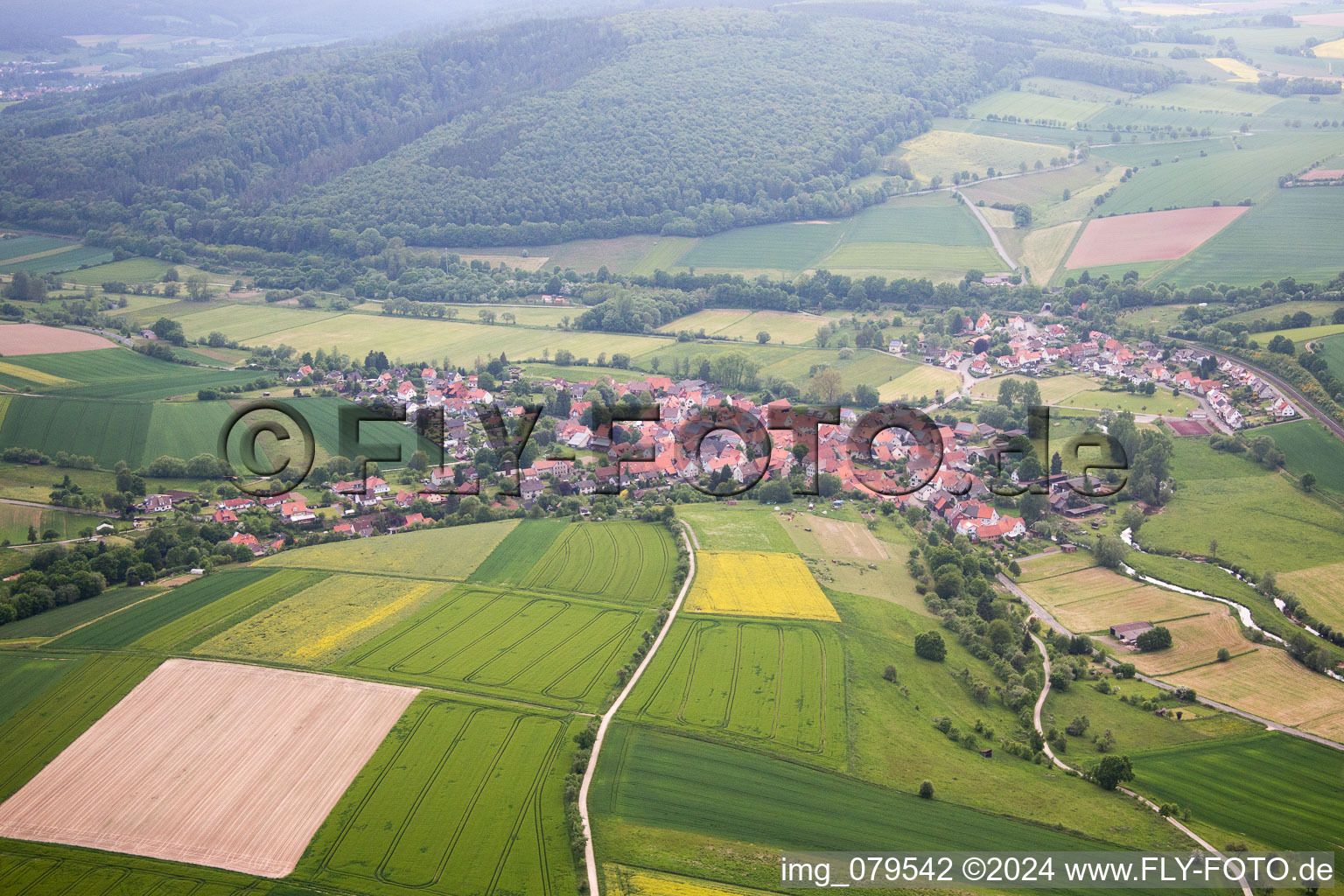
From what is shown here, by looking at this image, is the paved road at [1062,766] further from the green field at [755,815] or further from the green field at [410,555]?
the green field at [410,555]

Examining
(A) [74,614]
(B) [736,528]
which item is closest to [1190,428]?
(B) [736,528]

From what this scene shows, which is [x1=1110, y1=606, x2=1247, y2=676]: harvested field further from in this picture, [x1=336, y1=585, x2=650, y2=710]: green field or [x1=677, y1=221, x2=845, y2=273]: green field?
[x1=677, y1=221, x2=845, y2=273]: green field

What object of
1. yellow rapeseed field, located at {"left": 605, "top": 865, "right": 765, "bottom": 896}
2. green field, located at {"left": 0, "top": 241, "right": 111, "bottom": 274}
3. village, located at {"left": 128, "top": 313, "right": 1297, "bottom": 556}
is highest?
green field, located at {"left": 0, "top": 241, "right": 111, "bottom": 274}

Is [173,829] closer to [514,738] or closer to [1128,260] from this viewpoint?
[514,738]

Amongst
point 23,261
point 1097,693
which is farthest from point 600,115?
point 1097,693

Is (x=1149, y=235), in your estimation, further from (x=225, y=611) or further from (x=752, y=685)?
(x=225, y=611)

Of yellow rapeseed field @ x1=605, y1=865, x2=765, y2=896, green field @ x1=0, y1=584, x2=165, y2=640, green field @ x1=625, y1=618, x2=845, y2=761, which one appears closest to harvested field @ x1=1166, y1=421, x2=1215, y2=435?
green field @ x1=625, y1=618, x2=845, y2=761
